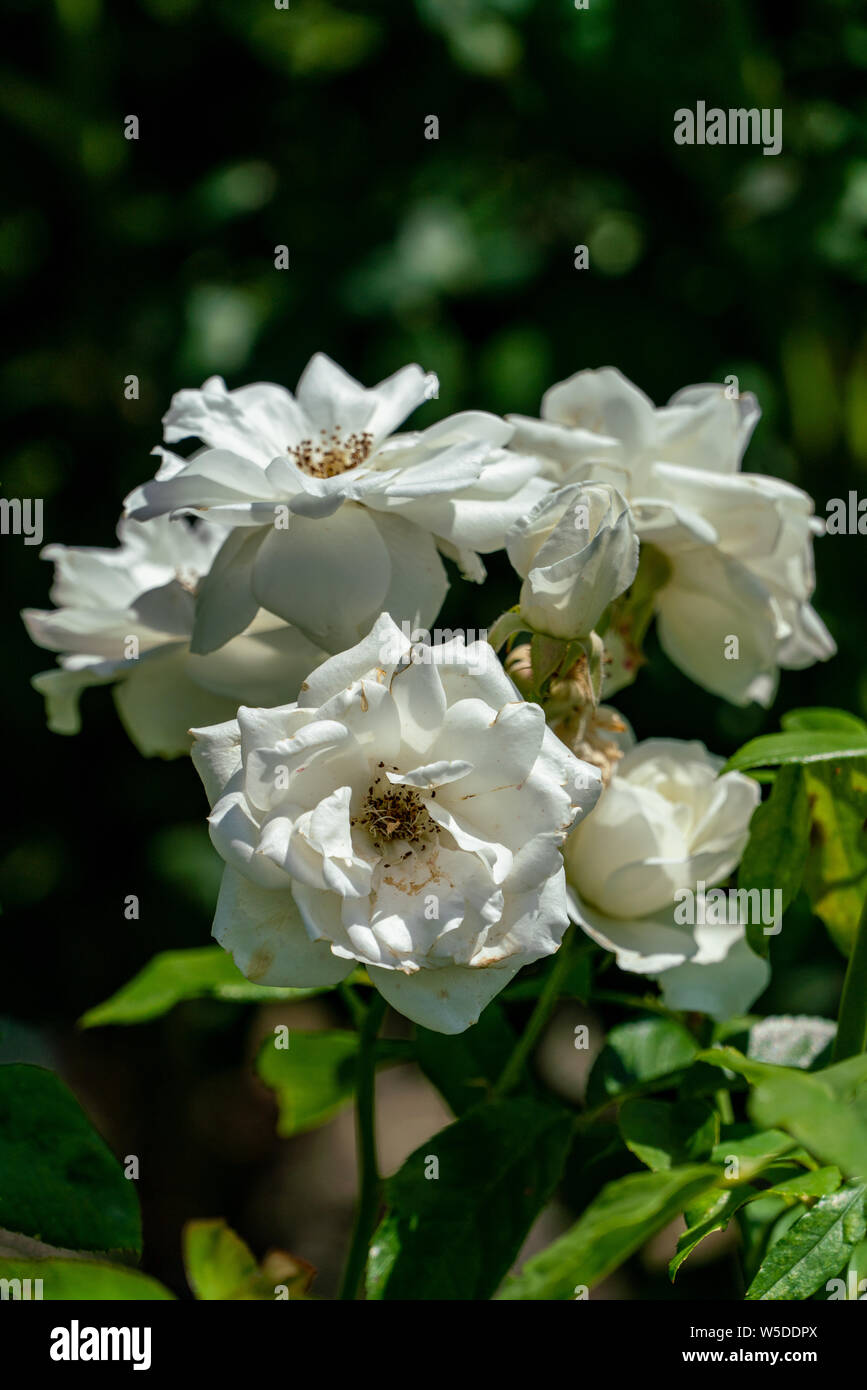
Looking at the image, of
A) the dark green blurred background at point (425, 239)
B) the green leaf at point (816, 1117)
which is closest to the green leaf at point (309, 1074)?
the green leaf at point (816, 1117)

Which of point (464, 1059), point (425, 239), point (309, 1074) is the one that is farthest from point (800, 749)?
point (425, 239)

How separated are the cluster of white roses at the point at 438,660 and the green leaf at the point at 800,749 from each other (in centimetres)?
6

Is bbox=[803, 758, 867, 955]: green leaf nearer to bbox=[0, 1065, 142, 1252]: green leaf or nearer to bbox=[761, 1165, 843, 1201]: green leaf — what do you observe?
bbox=[761, 1165, 843, 1201]: green leaf

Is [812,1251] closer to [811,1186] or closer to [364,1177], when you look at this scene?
[811,1186]

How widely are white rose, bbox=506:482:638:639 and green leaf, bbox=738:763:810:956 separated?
0.36 feet

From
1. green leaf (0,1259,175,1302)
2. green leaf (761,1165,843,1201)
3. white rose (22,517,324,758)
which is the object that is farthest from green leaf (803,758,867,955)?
green leaf (0,1259,175,1302)

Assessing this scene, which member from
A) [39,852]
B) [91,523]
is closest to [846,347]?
[91,523]

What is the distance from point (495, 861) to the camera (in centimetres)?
47

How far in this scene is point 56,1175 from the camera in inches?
19.1

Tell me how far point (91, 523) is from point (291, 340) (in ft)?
1.18

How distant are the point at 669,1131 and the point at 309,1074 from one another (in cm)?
28

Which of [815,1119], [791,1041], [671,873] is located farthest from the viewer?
[791,1041]

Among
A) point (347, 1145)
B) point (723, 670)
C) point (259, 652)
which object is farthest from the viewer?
point (347, 1145)

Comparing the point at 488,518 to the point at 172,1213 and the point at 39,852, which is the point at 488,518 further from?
the point at 172,1213
